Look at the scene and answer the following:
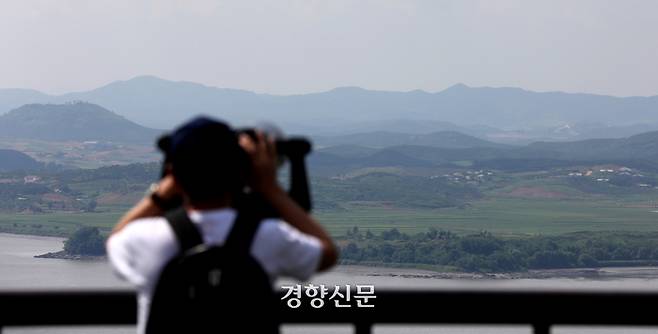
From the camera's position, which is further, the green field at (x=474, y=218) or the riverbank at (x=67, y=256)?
the green field at (x=474, y=218)

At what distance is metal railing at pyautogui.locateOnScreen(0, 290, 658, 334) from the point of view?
12.2 ft

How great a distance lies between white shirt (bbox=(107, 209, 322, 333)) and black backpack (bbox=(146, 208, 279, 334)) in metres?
0.02

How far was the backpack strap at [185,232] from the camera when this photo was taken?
2.98m

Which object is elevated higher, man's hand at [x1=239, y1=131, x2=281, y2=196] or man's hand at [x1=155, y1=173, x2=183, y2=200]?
man's hand at [x1=239, y1=131, x2=281, y2=196]

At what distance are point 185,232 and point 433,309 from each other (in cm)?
109

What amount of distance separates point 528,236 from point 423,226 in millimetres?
15994

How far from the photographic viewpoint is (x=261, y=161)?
3.03 meters

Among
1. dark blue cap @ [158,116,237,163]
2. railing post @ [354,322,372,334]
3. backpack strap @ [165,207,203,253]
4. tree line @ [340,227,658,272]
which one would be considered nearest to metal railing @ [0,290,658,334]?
railing post @ [354,322,372,334]

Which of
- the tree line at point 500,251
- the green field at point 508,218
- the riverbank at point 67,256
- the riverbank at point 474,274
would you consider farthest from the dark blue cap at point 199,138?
the green field at point 508,218

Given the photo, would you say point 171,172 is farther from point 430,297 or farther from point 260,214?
point 430,297

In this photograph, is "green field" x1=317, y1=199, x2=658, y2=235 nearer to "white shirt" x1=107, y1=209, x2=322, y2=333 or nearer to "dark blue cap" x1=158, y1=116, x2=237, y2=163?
"white shirt" x1=107, y1=209, x2=322, y2=333

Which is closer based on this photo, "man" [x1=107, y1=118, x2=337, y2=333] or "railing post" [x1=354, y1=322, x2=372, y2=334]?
"man" [x1=107, y1=118, x2=337, y2=333]

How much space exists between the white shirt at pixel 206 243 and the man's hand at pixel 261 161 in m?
0.09

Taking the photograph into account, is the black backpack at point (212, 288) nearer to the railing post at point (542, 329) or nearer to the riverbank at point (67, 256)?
the railing post at point (542, 329)
